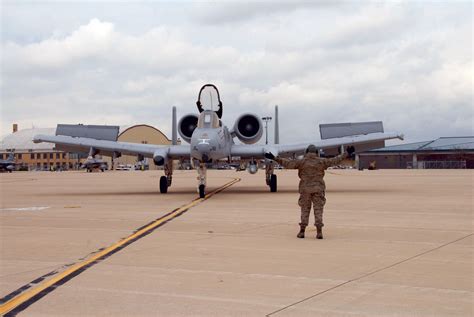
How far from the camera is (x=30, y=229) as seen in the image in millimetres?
12195

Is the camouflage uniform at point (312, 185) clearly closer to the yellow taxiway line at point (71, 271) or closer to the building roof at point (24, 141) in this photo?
the yellow taxiway line at point (71, 271)

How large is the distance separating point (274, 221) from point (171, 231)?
113 inches

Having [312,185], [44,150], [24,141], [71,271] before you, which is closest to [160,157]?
[312,185]

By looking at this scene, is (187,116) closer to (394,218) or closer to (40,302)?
(394,218)

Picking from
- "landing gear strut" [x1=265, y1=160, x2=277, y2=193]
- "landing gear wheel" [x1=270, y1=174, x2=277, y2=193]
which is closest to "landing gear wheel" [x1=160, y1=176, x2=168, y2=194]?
"landing gear strut" [x1=265, y1=160, x2=277, y2=193]

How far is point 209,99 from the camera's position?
24328 millimetres

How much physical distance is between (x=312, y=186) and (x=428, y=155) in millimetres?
102891

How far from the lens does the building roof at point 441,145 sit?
103938mm

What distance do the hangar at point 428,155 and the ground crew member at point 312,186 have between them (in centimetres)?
9178

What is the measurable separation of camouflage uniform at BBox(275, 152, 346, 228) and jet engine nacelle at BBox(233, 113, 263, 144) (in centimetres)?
1593

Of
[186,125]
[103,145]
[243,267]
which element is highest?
[186,125]

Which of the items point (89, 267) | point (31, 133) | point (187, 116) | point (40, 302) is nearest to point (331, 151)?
point (187, 116)

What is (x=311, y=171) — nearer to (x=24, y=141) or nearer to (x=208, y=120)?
(x=208, y=120)

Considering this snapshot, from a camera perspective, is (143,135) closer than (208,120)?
No
